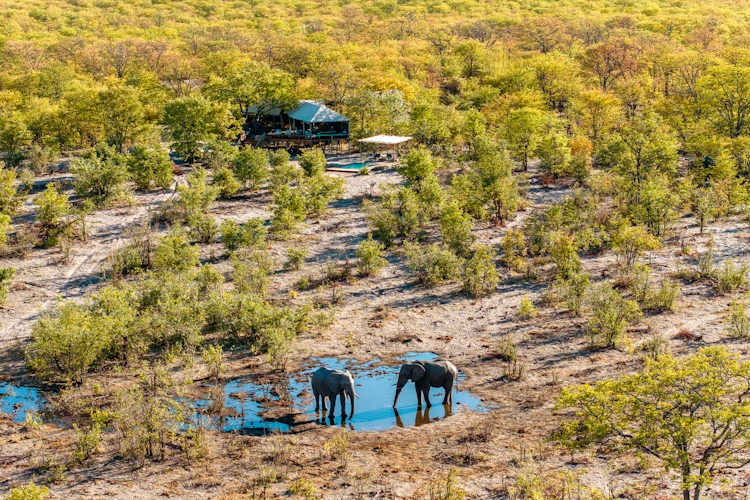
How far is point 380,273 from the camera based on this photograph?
29.5 metres

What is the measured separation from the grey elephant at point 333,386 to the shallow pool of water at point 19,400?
6.82 metres

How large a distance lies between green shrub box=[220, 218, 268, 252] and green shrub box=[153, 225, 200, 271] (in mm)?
2025

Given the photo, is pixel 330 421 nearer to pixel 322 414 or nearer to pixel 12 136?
pixel 322 414

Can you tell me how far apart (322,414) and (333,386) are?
990 mm

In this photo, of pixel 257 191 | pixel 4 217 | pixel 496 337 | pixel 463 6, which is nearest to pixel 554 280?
pixel 496 337

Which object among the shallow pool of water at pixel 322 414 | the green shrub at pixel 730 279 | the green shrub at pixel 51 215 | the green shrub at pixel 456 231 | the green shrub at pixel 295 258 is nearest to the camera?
the shallow pool of water at pixel 322 414

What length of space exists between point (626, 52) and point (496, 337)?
51.2 metres

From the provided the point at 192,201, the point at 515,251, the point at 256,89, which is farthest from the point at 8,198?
the point at 515,251

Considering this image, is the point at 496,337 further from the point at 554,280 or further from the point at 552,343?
the point at 554,280

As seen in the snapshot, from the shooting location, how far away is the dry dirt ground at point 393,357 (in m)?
15.7

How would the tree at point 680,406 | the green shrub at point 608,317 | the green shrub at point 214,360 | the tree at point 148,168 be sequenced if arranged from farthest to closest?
the tree at point 148,168
the green shrub at point 608,317
the green shrub at point 214,360
the tree at point 680,406

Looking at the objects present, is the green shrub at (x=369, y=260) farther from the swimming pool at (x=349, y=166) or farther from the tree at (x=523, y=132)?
the tree at (x=523, y=132)

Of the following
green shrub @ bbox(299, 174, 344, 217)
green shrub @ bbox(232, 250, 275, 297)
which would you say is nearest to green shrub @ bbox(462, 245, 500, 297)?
green shrub @ bbox(232, 250, 275, 297)

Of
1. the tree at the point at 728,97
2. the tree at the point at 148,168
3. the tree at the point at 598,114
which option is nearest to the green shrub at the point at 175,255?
the tree at the point at 148,168
